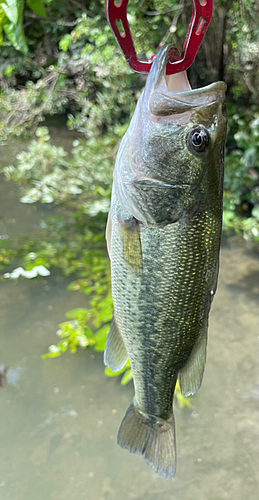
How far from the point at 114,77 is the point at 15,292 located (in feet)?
7.37

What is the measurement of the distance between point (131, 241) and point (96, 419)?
62.5 inches

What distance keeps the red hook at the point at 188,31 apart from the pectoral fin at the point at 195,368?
57cm

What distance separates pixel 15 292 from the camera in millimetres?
2803

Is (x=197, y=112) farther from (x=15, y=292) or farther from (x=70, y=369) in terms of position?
(x=15, y=292)

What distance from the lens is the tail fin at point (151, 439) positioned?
0.93 metres

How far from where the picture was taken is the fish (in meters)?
0.73

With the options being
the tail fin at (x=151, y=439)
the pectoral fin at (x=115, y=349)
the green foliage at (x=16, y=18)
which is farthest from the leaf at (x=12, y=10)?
the tail fin at (x=151, y=439)

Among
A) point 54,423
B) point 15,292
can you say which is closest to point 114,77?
point 15,292

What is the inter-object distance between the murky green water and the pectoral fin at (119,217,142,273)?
4.76 ft

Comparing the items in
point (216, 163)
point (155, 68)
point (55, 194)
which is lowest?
point (55, 194)

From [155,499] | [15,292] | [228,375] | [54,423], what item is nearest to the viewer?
[155,499]

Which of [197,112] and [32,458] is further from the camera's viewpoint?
[32,458]

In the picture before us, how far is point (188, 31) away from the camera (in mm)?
662

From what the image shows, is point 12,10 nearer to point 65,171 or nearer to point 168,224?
point 168,224
